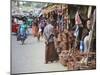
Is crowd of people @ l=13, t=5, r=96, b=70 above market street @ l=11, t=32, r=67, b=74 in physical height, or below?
above

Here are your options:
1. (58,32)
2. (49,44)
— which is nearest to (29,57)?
(49,44)

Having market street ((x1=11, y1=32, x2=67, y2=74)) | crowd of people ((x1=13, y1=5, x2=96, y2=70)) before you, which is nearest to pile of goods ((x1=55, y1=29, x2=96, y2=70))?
→ crowd of people ((x1=13, y1=5, x2=96, y2=70))

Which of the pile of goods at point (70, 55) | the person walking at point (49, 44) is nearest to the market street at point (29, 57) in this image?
the person walking at point (49, 44)

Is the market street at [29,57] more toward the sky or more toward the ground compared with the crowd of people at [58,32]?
more toward the ground

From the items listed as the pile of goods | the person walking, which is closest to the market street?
the person walking

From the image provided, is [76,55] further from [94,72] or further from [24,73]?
[24,73]

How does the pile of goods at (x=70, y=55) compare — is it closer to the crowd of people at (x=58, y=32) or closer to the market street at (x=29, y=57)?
the crowd of people at (x=58, y=32)

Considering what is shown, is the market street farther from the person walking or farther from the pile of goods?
the pile of goods

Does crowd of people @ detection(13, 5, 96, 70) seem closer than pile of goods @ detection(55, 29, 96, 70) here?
Yes

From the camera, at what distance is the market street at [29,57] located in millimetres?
2238

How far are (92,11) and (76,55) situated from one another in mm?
576

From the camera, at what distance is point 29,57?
7.54 feet

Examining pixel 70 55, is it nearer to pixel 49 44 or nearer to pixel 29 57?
pixel 49 44

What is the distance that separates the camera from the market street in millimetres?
2238
